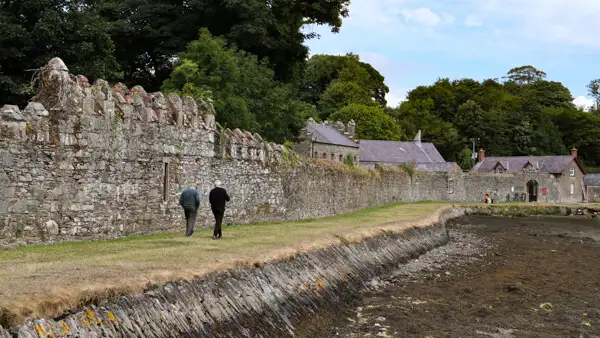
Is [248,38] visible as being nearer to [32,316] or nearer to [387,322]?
[387,322]

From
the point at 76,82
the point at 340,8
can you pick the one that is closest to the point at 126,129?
the point at 76,82

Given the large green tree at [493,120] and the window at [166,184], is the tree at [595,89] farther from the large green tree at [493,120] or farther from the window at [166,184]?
the window at [166,184]

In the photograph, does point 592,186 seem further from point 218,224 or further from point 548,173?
point 218,224

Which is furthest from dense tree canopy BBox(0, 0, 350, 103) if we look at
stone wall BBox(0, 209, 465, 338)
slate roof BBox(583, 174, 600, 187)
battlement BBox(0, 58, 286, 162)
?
slate roof BBox(583, 174, 600, 187)

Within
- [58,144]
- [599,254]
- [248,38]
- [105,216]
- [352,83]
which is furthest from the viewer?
[352,83]

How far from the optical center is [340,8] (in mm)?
45219

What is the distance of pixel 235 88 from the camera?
3228 centimetres

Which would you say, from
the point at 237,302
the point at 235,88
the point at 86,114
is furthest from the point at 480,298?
the point at 235,88

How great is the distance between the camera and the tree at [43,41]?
A: 26109 millimetres

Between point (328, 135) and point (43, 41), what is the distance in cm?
3957

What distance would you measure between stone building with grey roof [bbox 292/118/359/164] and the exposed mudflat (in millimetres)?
32223

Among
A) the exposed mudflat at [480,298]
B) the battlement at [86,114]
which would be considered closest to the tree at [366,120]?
the exposed mudflat at [480,298]

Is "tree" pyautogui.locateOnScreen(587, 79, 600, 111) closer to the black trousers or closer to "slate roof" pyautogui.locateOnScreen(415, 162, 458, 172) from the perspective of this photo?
"slate roof" pyautogui.locateOnScreen(415, 162, 458, 172)

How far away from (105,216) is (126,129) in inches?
93.8
